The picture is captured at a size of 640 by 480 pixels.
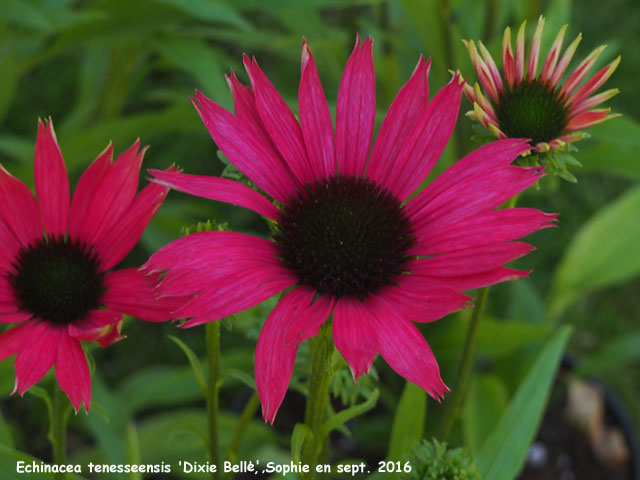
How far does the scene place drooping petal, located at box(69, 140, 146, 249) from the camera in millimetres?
573

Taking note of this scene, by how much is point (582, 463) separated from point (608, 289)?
50cm

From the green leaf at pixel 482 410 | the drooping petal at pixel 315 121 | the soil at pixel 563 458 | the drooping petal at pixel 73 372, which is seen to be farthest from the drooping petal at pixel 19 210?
the soil at pixel 563 458

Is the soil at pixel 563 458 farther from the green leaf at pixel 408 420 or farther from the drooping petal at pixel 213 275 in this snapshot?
the drooping petal at pixel 213 275

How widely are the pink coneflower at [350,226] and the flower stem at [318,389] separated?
20mm

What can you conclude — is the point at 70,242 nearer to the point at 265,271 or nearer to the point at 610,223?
the point at 265,271

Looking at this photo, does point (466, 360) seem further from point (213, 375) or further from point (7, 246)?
point (7, 246)

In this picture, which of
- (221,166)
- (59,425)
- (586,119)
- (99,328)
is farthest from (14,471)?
(221,166)

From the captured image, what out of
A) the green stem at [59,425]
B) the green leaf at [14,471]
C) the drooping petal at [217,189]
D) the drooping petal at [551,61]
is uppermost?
the drooping petal at [551,61]

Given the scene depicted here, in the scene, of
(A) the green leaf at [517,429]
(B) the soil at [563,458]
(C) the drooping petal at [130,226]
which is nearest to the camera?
(C) the drooping petal at [130,226]

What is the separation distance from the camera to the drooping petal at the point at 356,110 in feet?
1.82

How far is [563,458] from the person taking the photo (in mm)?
1305

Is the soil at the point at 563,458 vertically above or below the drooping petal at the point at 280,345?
above

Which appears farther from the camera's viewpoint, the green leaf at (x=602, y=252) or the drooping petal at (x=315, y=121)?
the green leaf at (x=602, y=252)

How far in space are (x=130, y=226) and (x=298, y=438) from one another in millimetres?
194
